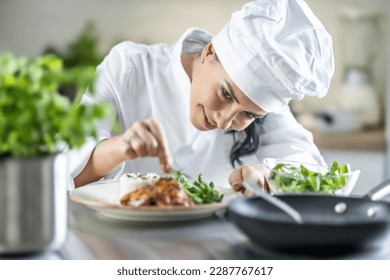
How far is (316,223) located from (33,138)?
0.24 m

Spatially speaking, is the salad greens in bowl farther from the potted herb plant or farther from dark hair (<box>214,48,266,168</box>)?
dark hair (<box>214,48,266,168</box>)

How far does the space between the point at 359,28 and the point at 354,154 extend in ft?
1.40

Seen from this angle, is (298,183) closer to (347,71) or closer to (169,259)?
(169,259)

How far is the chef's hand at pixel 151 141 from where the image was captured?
2.02 feet

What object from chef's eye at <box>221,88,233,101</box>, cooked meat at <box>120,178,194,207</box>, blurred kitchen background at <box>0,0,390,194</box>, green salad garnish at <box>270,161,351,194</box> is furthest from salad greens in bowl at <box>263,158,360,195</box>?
blurred kitchen background at <box>0,0,390,194</box>

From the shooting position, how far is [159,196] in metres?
0.65

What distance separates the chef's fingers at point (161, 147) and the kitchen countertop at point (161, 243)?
2.6 inches

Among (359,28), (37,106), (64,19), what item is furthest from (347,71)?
(37,106)

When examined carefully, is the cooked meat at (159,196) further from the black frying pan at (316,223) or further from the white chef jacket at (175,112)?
the white chef jacket at (175,112)

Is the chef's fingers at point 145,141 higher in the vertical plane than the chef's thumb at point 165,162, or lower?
higher

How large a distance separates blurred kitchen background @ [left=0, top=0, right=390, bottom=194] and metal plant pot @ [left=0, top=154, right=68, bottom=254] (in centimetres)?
128

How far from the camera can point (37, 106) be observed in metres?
0.51

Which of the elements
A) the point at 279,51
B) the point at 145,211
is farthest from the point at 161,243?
the point at 279,51

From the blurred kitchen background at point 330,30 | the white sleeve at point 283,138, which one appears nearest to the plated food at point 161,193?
the white sleeve at point 283,138
